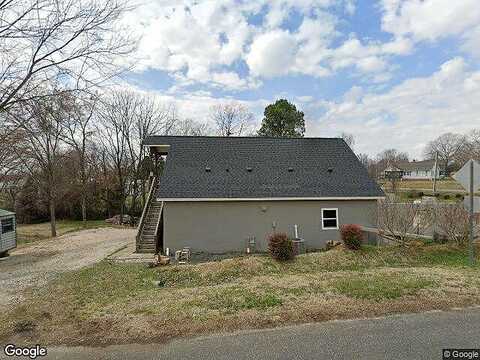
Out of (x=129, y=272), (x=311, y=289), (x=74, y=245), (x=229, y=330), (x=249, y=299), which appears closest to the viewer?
(x=229, y=330)

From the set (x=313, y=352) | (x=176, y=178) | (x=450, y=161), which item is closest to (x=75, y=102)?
(x=176, y=178)

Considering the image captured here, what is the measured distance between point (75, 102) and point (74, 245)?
1112 centimetres

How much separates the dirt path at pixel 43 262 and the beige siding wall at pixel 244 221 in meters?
3.49

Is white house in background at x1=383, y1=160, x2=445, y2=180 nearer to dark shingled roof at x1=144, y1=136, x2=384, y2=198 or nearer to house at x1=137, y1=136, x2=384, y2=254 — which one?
dark shingled roof at x1=144, y1=136, x2=384, y2=198

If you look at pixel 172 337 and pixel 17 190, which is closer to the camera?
pixel 172 337

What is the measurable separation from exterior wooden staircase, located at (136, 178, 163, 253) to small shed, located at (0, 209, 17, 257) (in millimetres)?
6033

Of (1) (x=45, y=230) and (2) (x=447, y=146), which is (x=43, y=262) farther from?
(2) (x=447, y=146)

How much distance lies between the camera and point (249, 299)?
6266 mm

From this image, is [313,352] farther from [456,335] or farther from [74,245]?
[74,245]

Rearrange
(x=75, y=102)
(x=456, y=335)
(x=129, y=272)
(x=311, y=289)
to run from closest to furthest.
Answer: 1. (x=456, y=335)
2. (x=311, y=289)
3. (x=75, y=102)
4. (x=129, y=272)

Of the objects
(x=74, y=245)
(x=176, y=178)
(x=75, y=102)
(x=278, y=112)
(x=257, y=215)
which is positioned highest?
(x=278, y=112)

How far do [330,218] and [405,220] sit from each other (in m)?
3.66

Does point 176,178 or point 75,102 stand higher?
point 75,102

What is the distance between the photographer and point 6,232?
14.5m
